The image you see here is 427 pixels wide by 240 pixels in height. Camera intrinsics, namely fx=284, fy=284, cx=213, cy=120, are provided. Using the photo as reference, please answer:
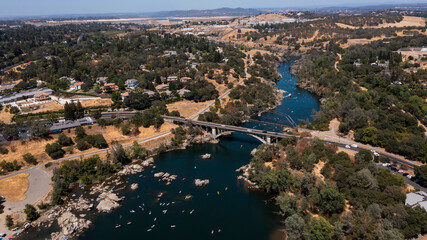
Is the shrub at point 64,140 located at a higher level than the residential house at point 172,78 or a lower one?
lower

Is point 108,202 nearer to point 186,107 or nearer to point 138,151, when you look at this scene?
point 138,151

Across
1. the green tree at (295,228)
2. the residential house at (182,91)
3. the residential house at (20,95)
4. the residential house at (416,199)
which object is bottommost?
the green tree at (295,228)

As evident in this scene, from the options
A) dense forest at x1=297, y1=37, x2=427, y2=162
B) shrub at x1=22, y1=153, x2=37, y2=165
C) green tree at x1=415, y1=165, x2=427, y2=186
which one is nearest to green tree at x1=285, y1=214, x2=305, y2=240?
green tree at x1=415, y1=165, x2=427, y2=186

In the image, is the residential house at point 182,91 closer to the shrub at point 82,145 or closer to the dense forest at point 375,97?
the shrub at point 82,145

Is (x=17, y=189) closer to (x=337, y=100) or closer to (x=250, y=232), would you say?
(x=250, y=232)

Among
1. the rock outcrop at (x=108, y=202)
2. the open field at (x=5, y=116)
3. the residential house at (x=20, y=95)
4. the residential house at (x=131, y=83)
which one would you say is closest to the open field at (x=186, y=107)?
the residential house at (x=131, y=83)

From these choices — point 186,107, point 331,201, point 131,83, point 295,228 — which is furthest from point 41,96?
point 331,201

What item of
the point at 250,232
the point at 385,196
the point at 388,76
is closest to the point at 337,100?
the point at 388,76

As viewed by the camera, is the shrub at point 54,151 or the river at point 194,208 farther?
the shrub at point 54,151
